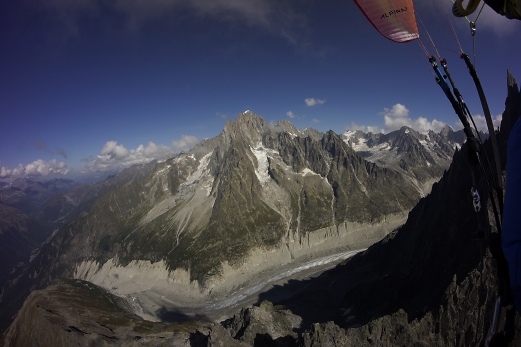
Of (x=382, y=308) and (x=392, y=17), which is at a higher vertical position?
(x=392, y=17)

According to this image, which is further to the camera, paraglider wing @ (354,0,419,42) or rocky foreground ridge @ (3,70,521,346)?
rocky foreground ridge @ (3,70,521,346)

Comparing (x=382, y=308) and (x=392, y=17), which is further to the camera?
(x=382, y=308)

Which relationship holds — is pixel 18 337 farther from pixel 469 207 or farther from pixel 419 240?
pixel 469 207

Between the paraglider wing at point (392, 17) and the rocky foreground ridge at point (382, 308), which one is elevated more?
the paraglider wing at point (392, 17)

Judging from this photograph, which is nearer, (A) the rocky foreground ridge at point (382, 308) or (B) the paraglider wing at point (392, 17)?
(B) the paraglider wing at point (392, 17)

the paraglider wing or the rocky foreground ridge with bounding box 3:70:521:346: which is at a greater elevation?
the paraglider wing

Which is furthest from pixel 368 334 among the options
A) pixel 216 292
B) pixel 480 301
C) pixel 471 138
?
pixel 216 292

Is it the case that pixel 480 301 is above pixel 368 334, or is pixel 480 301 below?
above

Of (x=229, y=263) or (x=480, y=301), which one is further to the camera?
(x=229, y=263)
